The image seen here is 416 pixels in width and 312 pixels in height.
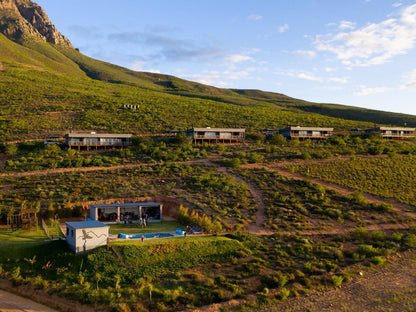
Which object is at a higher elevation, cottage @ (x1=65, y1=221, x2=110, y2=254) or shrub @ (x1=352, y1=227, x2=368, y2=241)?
cottage @ (x1=65, y1=221, x2=110, y2=254)

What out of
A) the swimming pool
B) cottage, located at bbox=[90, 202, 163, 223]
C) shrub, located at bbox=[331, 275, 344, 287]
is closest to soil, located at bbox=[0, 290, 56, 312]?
the swimming pool

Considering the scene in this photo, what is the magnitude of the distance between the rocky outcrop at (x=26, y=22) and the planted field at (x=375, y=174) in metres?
164

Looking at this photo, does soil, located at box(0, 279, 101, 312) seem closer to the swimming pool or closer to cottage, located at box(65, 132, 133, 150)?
the swimming pool

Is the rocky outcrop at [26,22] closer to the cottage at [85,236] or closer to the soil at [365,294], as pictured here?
the cottage at [85,236]

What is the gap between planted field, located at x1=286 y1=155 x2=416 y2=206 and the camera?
43375 mm

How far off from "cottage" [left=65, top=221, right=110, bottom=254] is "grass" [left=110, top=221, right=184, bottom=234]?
446 centimetres

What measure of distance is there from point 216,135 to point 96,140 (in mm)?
22017

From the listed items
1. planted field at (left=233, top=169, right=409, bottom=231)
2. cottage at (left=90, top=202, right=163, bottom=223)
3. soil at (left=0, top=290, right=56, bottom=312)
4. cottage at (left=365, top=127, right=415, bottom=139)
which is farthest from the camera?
cottage at (left=365, top=127, right=415, bottom=139)

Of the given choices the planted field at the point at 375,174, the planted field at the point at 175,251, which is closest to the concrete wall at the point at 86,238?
the planted field at the point at 175,251

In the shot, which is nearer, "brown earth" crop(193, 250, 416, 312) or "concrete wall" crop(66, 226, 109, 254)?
"brown earth" crop(193, 250, 416, 312)

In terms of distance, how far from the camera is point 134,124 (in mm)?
74125

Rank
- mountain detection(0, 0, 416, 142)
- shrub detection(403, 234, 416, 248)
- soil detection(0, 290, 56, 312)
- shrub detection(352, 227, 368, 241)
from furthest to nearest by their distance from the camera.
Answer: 1. mountain detection(0, 0, 416, 142)
2. shrub detection(352, 227, 368, 241)
3. shrub detection(403, 234, 416, 248)
4. soil detection(0, 290, 56, 312)

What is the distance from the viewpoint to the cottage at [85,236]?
24.2m

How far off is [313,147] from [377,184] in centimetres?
1967
